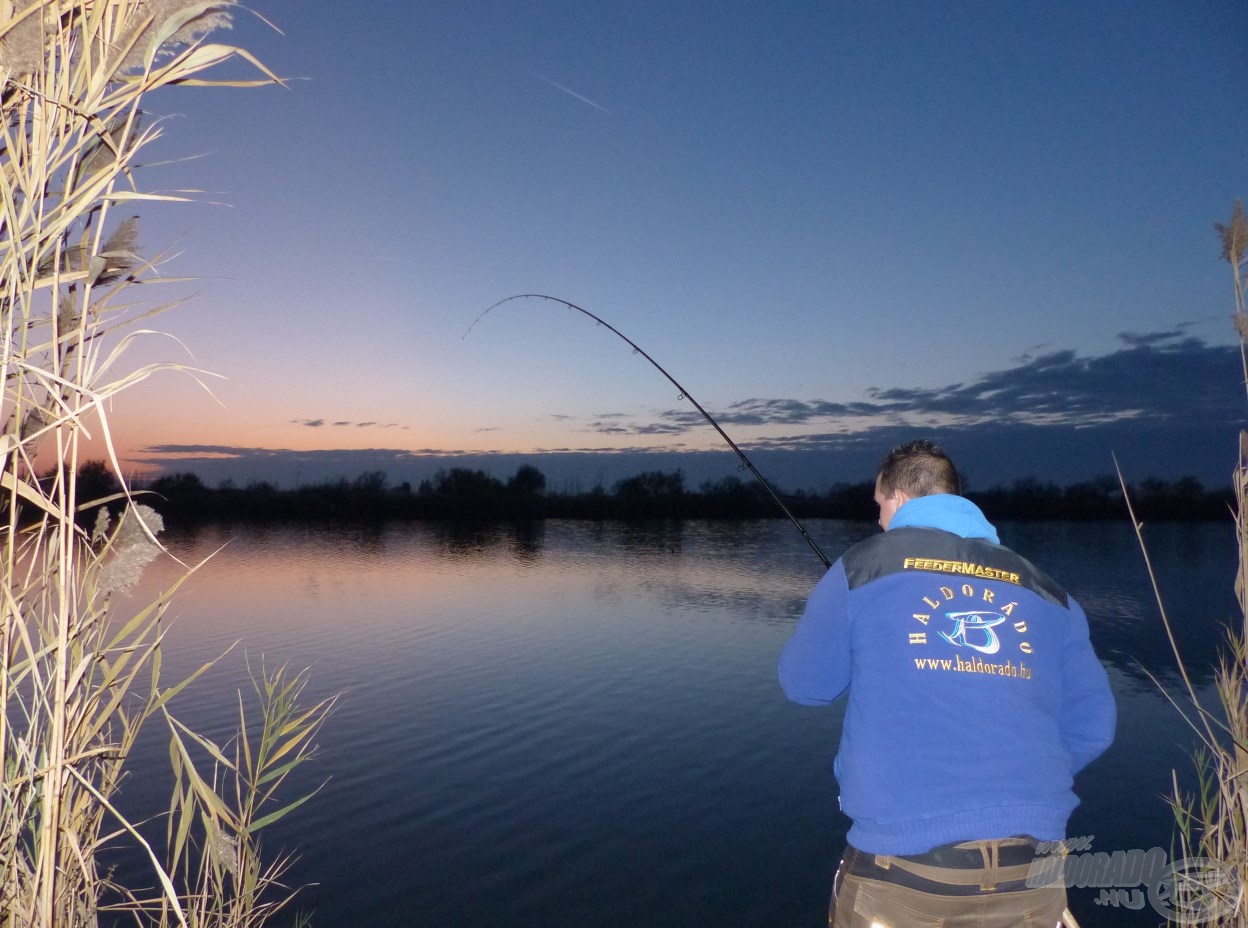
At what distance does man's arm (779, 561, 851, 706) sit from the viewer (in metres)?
1.71

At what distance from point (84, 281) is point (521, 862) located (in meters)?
5.46

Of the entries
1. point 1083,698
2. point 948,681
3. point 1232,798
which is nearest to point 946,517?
point 948,681

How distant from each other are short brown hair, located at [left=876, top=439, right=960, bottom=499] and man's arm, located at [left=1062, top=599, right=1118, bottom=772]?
418 millimetres

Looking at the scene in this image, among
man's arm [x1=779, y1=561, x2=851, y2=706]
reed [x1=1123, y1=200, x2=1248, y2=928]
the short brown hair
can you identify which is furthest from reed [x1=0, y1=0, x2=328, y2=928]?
reed [x1=1123, y1=200, x2=1248, y2=928]

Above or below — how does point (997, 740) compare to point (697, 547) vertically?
above

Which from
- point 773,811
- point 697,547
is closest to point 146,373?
point 773,811

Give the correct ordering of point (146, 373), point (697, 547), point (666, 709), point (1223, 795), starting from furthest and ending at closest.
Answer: point (697, 547) < point (666, 709) < point (1223, 795) < point (146, 373)

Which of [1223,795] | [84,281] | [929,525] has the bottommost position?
[1223,795]

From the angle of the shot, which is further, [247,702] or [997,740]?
[247,702]

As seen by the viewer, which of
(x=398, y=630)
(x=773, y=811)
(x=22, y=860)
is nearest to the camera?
(x=22, y=860)

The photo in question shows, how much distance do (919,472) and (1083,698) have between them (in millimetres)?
660

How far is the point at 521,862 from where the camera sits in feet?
18.6

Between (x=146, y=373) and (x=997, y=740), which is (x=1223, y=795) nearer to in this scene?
(x=997, y=740)

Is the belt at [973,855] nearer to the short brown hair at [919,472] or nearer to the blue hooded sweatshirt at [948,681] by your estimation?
the blue hooded sweatshirt at [948,681]
